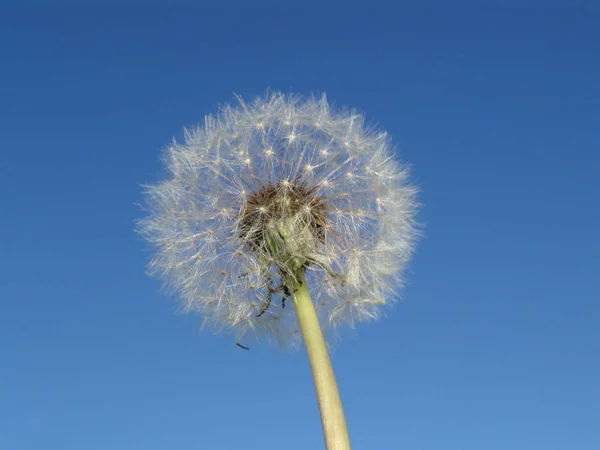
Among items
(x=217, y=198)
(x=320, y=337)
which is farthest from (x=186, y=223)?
(x=320, y=337)

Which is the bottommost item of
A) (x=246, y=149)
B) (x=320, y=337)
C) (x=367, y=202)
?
(x=320, y=337)

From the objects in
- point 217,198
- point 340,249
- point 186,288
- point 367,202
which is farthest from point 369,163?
point 186,288

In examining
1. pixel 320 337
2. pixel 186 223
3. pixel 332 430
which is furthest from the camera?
pixel 186 223

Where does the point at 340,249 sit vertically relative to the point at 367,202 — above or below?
below

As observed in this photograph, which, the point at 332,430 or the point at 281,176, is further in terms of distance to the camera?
the point at 281,176

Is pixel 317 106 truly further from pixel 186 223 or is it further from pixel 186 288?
pixel 186 288

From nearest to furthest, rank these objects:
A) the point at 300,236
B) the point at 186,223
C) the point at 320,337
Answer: the point at 320,337 < the point at 300,236 < the point at 186,223
